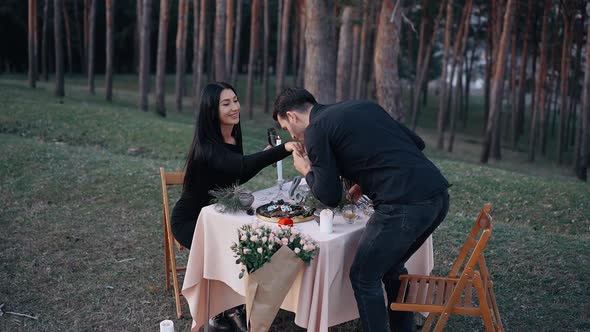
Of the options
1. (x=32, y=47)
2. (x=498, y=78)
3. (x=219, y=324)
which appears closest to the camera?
(x=219, y=324)

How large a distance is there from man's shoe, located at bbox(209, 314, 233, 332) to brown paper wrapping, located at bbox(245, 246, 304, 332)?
0.90m

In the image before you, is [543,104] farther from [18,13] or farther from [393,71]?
[18,13]

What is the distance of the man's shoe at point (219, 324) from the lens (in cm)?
434

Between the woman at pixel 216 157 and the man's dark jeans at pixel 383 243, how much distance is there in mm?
1098

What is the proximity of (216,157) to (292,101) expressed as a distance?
99cm

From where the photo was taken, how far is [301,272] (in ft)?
11.6

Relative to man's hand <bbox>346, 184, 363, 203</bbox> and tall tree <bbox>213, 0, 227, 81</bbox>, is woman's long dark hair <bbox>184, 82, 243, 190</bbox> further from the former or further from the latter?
tall tree <bbox>213, 0, 227, 81</bbox>

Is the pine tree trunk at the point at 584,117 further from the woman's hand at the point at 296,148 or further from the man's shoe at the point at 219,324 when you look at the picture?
the man's shoe at the point at 219,324

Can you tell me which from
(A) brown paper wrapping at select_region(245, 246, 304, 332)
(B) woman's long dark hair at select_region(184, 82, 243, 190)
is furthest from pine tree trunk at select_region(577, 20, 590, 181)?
(A) brown paper wrapping at select_region(245, 246, 304, 332)

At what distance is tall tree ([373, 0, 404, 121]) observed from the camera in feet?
39.6

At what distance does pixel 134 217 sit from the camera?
7.39m

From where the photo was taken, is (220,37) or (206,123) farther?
(220,37)

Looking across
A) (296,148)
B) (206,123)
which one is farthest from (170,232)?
(296,148)

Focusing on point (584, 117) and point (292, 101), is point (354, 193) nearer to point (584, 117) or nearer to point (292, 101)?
point (292, 101)
